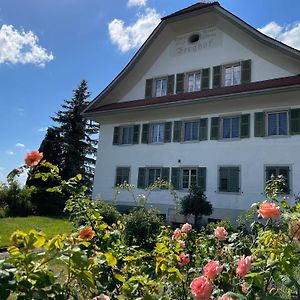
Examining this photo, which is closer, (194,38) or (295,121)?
(295,121)

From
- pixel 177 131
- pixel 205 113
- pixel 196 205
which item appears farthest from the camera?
pixel 177 131

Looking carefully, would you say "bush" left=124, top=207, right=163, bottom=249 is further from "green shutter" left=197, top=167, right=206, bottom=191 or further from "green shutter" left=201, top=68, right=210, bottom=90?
"green shutter" left=201, top=68, right=210, bottom=90

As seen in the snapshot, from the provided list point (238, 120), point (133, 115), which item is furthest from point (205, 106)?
point (133, 115)

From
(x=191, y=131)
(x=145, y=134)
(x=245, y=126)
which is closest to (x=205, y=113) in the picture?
(x=191, y=131)

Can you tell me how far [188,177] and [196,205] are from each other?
264cm

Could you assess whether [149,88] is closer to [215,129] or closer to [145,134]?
[145,134]

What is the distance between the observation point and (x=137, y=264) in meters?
2.19

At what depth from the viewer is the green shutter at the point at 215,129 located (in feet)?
57.7

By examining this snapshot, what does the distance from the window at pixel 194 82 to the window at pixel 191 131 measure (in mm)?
2019

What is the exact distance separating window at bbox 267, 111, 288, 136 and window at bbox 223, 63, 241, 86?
8.95 ft

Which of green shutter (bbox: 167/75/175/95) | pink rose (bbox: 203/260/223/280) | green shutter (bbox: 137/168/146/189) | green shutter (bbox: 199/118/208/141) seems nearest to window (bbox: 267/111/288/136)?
green shutter (bbox: 199/118/208/141)

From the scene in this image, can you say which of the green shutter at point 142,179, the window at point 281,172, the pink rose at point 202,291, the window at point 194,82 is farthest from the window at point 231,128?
the pink rose at point 202,291

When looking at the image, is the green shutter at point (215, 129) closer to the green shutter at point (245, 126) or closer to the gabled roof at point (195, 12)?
the green shutter at point (245, 126)

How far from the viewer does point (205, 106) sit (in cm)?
1816
